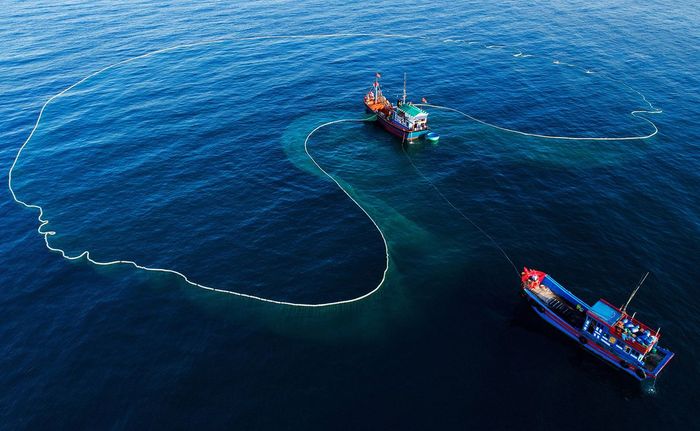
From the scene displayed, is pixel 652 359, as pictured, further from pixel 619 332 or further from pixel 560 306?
pixel 560 306

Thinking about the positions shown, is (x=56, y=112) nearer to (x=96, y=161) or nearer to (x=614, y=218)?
(x=96, y=161)

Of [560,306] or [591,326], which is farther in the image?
[560,306]

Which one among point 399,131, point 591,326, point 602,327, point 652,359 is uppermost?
point 399,131

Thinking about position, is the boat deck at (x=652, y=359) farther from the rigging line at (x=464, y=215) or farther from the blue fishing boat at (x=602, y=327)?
the rigging line at (x=464, y=215)

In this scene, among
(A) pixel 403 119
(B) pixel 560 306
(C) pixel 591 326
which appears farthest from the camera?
(A) pixel 403 119

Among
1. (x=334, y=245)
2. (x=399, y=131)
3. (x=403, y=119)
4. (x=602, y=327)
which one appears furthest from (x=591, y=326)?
(x=403, y=119)

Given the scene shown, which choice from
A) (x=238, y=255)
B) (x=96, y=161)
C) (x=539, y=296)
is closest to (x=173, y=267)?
(x=238, y=255)

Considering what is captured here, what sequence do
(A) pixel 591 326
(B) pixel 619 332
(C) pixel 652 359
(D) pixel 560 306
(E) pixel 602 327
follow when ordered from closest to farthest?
(C) pixel 652 359, (B) pixel 619 332, (E) pixel 602 327, (A) pixel 591 326, (D) pixel 560 306
